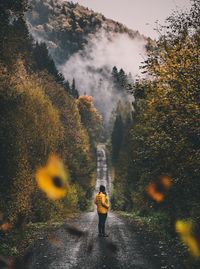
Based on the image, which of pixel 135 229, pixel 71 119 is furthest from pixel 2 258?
pixel 71 119

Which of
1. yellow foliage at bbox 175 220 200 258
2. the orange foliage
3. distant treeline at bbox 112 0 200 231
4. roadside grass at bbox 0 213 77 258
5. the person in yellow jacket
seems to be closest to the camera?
yellow foliage at bbox 175 220 200 258

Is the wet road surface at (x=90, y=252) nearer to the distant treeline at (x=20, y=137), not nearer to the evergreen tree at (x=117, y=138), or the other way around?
the distant treeline at (x=20, y=137)

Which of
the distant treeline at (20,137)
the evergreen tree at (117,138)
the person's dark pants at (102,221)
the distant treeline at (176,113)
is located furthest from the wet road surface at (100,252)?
the evergreen tree at (117,138)

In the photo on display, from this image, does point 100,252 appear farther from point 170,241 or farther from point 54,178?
point 54,178

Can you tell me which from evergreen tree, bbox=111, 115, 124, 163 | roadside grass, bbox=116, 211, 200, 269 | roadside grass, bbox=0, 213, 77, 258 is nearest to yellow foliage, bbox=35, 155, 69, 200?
roadside grass, bbox=0, 213, 77, 258

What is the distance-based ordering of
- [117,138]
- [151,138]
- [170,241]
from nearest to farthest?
[170,241]
[151,138]
[117,138]

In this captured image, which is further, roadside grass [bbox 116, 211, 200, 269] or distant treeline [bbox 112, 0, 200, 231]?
distant treeline [bbox 112, 0, 200, 231]

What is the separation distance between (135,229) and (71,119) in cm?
3366

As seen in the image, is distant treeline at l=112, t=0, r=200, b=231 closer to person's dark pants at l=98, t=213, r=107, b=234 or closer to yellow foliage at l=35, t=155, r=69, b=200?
person's dark pants at l=98, t=213, r=107, b=234

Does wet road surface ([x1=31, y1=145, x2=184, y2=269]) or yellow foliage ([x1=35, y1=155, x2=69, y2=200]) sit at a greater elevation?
yellow foliage ([x1=35, y1=155, x2=69, y2=200])

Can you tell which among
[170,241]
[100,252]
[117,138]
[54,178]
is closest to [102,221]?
[170,241]

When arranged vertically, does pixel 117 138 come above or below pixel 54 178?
above

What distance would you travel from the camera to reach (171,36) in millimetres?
20500

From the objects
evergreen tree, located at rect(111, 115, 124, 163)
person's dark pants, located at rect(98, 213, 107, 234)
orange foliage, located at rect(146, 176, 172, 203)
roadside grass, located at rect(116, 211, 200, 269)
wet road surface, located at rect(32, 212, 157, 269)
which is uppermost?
evergreen tree, located at rect(111, 115, 124, 163)
